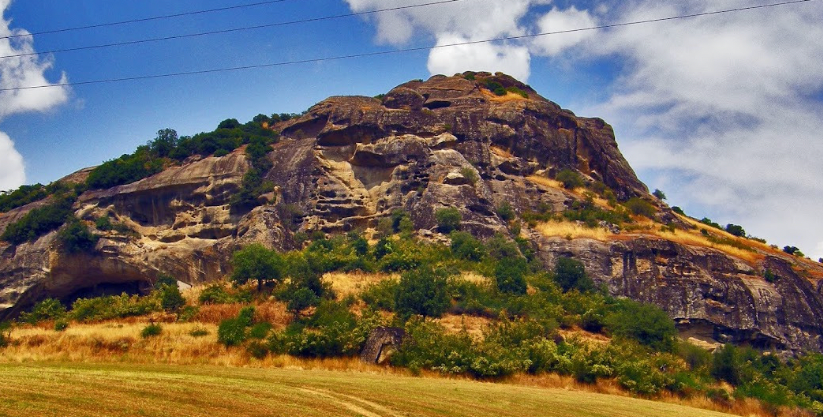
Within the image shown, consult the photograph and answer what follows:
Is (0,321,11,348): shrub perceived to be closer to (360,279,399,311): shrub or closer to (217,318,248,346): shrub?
(217,318,248,346): shrub

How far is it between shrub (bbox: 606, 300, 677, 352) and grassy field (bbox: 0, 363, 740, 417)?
10527mm

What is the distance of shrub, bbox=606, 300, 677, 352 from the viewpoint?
38969 millimetres

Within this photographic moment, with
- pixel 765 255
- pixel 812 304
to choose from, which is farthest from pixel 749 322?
pixel 765 255

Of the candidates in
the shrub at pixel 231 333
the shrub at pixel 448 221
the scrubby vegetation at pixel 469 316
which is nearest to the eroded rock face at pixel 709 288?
the scrubby vegetation at pixel 469 316

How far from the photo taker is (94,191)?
58281 mm

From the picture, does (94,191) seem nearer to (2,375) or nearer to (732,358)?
(2,375)

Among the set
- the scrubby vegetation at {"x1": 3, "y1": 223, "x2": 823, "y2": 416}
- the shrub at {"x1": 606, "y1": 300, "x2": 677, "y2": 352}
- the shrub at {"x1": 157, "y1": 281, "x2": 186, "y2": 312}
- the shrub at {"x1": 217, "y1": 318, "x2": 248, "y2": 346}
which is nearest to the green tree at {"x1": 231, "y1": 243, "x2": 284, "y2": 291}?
the scrubby vegetation at {"x1": 3, "y1": 223, "x2": 823, "y2": 416}

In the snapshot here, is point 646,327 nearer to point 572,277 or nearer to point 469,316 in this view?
point 572,277

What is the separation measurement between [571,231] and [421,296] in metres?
18.8

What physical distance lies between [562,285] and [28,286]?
1376 inches

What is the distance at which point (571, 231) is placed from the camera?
174 feet

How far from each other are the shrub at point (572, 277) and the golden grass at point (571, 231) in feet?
16.6

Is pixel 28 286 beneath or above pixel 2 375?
above

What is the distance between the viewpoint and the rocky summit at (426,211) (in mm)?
47688
